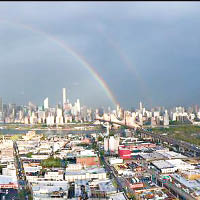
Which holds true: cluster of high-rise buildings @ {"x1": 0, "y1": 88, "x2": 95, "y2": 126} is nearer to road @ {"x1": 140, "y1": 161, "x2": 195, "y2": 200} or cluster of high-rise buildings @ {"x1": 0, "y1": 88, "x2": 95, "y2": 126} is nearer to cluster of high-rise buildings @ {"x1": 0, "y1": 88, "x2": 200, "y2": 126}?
cluster of high-rise buildings @ {"x1": 0, "y1": 88, "x2": 200, "y2": 126}

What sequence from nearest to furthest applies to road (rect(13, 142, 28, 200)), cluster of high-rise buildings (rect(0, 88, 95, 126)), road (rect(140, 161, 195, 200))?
road (rect(140, 161, 195, 200)) → road (rect(13, 142, 28, 200)) → cluster of high-rise buildings (rect(0, 88, 95, 126))

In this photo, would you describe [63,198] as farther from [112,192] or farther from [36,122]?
[36,122]

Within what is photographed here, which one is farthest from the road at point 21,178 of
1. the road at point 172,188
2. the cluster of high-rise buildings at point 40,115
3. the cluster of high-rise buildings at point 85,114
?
the cluster of high-rise buildings at point 40,115

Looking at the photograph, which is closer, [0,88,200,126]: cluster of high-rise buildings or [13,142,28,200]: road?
[13,142,28,200]: road

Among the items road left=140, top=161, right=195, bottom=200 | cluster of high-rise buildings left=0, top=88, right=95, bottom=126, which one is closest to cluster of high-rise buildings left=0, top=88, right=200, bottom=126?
cluster of high-rise buildings left=0, top=88, right=95, bottom=126

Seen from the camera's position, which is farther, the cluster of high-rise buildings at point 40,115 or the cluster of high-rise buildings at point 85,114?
the cluster of high-rise buildings at point 40,115

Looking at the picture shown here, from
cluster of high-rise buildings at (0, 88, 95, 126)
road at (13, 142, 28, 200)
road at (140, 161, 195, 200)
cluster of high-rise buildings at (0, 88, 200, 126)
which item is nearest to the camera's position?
road at (140, 161, 195, 200)

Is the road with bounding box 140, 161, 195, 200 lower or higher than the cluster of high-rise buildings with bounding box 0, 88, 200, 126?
lower

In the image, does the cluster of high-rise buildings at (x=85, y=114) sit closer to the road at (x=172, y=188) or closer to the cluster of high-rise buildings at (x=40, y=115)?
the cluster of high-rise buildings at (x=40, y=115)

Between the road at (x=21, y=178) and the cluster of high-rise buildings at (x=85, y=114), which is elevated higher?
the cluster of high-rise buildings at (x=85, y=114)
